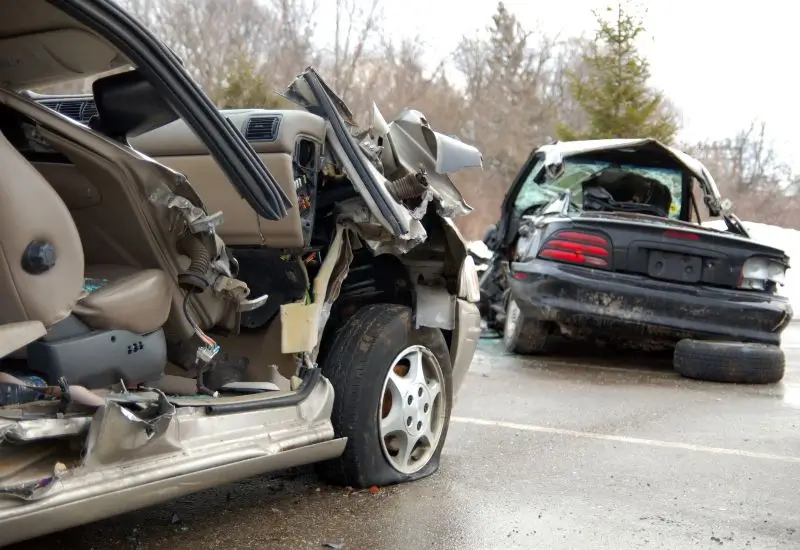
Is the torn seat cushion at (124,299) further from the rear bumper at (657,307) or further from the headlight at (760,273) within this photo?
the headlight at (760,273)

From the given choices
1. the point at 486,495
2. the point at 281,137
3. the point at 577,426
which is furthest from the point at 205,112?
the point at 577,426

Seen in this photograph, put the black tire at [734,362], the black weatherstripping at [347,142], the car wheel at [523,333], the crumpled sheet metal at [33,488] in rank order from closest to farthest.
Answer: the crumpled sheet metal at [33,488], the black weatherstripping at [347,142], the black tire at [734,362], the car wheel at [523,333]

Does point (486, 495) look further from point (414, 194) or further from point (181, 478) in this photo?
point (181, 478)

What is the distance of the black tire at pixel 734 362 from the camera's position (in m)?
7.41

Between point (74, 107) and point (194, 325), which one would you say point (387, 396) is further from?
point (74, 107)

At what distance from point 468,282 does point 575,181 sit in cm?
485

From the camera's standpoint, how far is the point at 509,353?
9.07 meters

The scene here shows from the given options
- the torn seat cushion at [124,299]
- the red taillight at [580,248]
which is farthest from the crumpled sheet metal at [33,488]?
the red taillight at [580,248]

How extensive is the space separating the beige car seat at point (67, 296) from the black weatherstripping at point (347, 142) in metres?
0.95

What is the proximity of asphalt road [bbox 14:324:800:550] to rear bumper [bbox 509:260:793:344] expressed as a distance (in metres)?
1.27

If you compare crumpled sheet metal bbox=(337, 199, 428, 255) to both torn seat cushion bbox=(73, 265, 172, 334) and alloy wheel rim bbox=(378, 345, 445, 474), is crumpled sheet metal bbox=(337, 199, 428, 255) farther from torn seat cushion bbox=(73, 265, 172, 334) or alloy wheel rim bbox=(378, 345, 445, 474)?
torn seat cushion bbox=(73, 265, 172, 334)

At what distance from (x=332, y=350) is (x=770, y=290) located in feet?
16.8

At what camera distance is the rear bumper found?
7559mm

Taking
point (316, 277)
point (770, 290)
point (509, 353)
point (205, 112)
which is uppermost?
point (205, 112)
